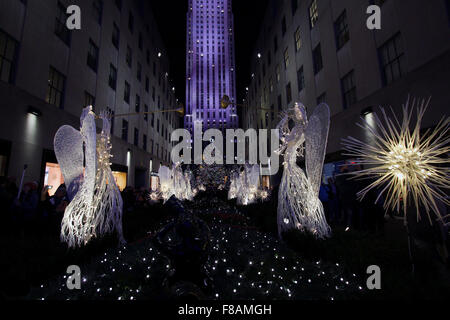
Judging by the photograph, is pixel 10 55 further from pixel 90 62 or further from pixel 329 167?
pixel 329 167

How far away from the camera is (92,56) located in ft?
44.7

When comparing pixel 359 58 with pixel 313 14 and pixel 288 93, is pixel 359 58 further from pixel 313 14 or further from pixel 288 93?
pixel 288 93

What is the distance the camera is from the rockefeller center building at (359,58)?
21.9 ft

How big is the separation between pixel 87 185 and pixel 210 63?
65556 millimetres

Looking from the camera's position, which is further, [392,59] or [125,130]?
[125,130]

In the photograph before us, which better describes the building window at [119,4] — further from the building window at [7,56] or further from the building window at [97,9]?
the building window at [7,56]

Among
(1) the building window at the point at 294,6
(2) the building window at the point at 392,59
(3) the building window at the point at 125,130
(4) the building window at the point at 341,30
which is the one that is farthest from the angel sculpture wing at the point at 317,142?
(3) the building window at the point at 125,130

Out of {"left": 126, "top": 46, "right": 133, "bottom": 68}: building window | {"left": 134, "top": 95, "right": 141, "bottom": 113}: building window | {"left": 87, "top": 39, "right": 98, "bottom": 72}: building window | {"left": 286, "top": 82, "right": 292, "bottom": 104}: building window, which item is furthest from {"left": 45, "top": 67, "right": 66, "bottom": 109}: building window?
{"left": 286, "top": 82, "right": 292, "bottom": 104}: building window

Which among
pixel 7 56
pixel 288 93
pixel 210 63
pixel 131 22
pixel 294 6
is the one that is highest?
pixel 210 63

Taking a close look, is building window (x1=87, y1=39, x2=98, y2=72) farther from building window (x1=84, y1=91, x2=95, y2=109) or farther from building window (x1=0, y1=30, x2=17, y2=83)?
building window (x1=0, y1=30, x2=17, y2=83)

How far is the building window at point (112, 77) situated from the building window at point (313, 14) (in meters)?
15.4

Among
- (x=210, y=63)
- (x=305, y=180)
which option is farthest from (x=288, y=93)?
(x=210, y=63)

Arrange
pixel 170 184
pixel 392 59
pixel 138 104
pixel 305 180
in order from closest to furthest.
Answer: pixel 305 180, pixel 392 59, pixel 170 184, pixel 138 104

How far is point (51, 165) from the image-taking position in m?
10.0
